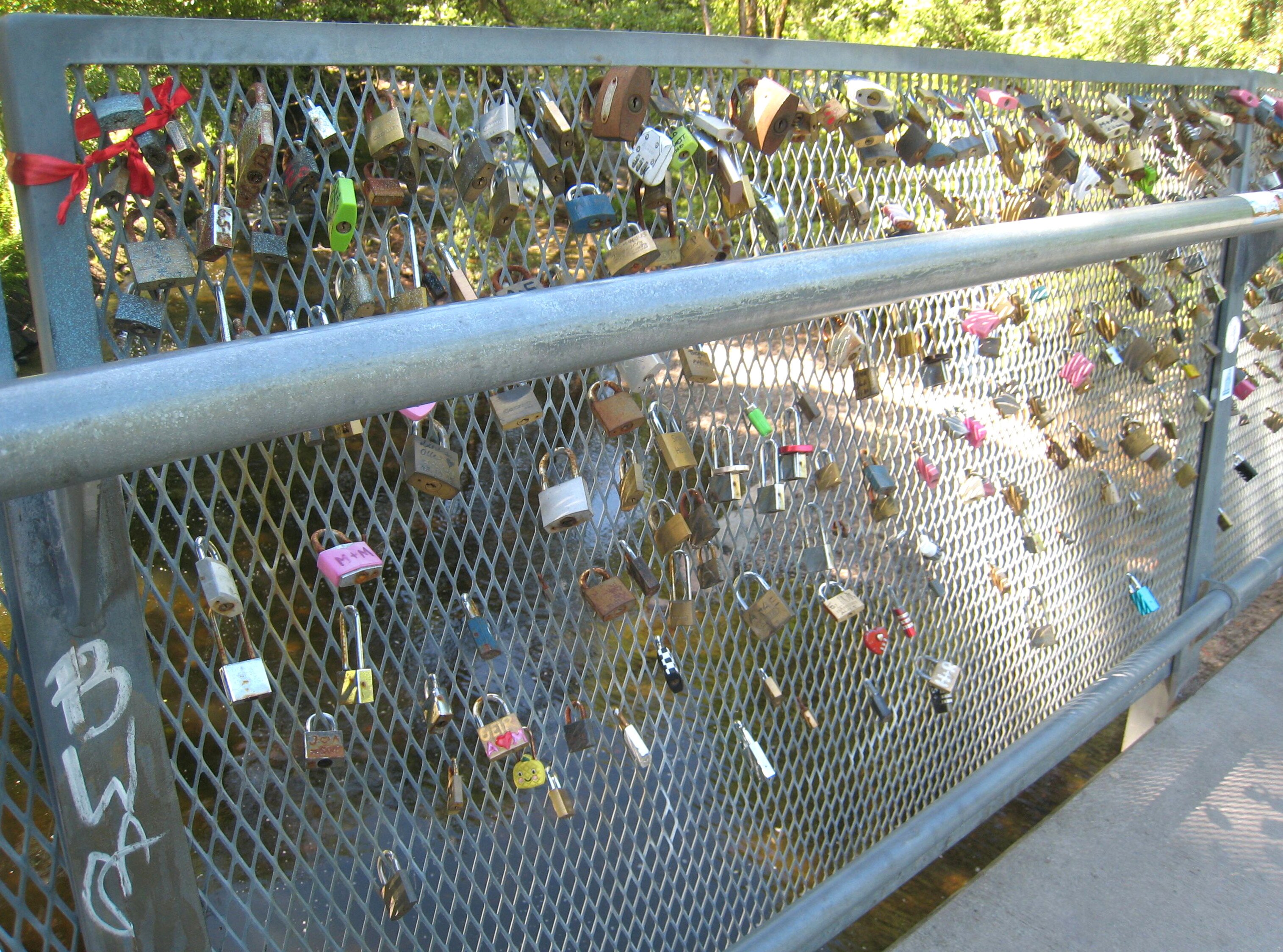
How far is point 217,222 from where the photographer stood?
1.23 m

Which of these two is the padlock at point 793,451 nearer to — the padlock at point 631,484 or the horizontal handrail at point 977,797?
the padlock at point 631,484

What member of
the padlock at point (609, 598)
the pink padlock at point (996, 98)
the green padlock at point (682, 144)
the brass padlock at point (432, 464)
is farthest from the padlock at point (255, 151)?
the pink padlock at point (996, 98)

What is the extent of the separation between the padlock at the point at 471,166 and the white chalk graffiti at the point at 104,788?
78 cm

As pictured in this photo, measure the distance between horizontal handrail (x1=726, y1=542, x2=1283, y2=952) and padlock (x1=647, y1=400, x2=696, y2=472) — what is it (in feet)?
3.72

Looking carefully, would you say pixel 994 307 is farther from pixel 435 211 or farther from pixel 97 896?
pixel 97 896

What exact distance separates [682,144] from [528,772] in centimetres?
110

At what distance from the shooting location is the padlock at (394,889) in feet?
5.31

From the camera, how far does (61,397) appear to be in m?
0.68

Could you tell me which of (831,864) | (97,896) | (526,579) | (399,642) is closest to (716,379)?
(526,579)

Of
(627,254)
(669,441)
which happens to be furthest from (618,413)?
(627,254)

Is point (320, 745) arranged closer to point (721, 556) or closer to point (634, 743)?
point (634, 743)

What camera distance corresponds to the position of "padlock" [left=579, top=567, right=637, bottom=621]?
1.71m

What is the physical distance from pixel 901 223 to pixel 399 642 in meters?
3.91

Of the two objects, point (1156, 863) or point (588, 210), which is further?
point (1156, 863)
